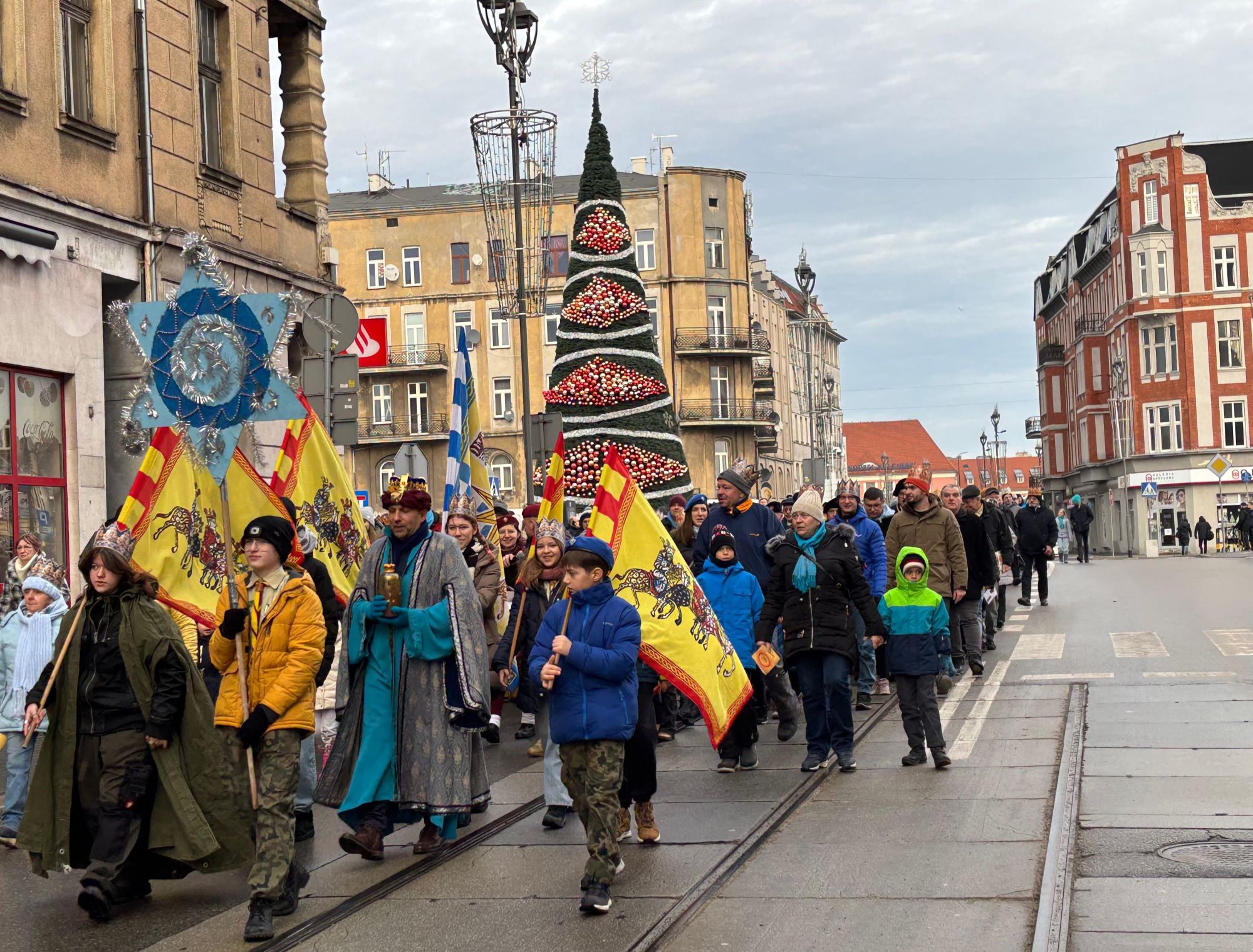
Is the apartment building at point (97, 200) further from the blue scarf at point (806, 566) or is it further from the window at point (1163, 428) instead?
the window at point (1163, 428)

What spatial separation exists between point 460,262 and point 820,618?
208ft

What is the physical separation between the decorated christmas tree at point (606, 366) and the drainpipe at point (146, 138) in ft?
31.8

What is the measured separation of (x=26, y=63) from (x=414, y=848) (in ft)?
31.9

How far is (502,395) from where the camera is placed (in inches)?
2849

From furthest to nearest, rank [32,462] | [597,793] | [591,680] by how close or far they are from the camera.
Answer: [32,462], [591,680], [597,793]

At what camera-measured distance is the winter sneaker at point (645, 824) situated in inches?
331

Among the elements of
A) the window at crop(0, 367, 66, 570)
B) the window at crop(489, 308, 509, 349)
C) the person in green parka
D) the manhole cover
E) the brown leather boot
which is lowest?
the manhole cover

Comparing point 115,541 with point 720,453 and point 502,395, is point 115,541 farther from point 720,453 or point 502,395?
point 720,453

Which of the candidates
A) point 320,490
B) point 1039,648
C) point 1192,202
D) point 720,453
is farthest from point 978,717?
point 1192,202

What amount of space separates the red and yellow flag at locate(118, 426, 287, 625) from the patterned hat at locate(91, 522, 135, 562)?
79.7 inches

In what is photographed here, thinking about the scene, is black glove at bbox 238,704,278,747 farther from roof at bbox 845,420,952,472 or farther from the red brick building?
roof at bbox 845,420,952,472

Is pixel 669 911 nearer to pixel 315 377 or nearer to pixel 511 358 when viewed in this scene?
pixel 315 377

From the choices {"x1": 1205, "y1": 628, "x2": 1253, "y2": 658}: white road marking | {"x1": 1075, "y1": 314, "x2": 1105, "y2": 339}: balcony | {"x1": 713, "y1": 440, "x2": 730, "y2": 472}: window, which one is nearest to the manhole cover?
{"x1": 1205, "y1": 628, "x2": 1253, "y2": 658}: white road marking

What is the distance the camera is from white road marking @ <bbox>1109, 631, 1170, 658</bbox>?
17.4 m
